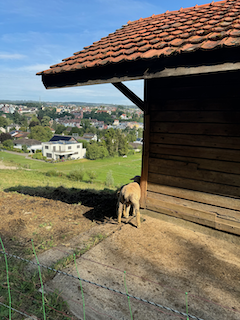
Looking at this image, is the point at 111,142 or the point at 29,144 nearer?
the point at 29,144

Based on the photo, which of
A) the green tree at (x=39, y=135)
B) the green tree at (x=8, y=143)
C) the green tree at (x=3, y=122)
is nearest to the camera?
the green tree at (x=8, y=143)

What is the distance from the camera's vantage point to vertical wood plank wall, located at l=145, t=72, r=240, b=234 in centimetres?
449

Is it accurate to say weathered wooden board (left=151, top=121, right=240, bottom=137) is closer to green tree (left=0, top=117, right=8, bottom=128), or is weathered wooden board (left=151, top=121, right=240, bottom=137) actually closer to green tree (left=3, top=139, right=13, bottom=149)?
green tree (left=3, top=139, right=13, bottom=149)

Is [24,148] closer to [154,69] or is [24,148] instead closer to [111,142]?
[111,142]

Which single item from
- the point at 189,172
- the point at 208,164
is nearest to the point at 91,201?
the point at 189,172

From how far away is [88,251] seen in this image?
13.3 ft

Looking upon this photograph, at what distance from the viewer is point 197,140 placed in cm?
488

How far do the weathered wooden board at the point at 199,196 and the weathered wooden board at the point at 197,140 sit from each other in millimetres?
1122

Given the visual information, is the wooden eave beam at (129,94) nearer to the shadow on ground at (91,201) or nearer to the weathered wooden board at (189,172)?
the weathered wooden board at (189,172)

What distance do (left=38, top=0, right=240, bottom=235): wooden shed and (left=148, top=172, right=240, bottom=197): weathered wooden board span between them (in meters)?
0.02

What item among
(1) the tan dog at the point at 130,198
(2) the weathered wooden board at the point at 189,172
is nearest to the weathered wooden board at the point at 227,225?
(2) the weathered wooden board at the point at 189,172

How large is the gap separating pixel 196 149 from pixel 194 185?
856mm

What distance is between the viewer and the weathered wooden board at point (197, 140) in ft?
14.7

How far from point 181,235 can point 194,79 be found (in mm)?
3526
